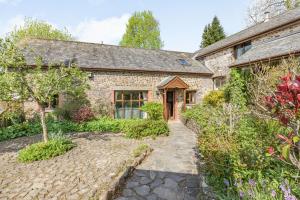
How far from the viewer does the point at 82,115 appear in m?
12.1

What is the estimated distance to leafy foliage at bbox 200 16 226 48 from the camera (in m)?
33.4

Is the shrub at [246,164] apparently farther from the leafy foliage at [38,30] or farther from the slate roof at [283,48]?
the leafy foliage at [38,30]

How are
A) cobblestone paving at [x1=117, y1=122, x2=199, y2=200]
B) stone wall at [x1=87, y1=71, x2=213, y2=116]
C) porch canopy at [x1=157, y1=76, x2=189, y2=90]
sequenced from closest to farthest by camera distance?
1. cobblestone paving at [x1=117, y1=122, x2=199, y2=200]
2. stone wall at [x1=87, y1=71, x2=213, y2=116]
3. porch canopy at [x1=157, y1=76, x2=189, y2=90]

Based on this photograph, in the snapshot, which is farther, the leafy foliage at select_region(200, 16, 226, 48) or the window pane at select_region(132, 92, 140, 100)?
the leafy foliage at select_region(200, 16, 226, 48)

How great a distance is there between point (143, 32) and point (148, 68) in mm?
22491

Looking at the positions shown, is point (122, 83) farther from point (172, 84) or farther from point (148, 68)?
point (172, 84)

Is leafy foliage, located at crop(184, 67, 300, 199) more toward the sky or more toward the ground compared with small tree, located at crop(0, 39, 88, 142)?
more toward the ground

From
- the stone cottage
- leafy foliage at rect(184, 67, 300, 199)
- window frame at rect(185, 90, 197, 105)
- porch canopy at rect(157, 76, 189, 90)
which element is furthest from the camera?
window frame at rect(185, 90, 197, 105)

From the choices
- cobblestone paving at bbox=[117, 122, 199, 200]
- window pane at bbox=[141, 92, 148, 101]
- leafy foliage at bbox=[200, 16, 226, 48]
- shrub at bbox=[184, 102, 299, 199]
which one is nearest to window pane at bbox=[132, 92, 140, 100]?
window pane at bbox=[141, 92, 148, 101]

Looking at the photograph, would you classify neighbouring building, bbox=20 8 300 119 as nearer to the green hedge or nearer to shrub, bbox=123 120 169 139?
the green hedge

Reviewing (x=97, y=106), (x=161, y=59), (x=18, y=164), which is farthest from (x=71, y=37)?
(x=18, y=164)

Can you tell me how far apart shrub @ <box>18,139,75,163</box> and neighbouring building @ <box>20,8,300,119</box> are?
19.3ft

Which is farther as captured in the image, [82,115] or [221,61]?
[221,61]

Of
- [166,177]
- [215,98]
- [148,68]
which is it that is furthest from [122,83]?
[166,177]
